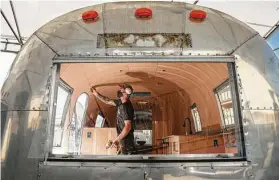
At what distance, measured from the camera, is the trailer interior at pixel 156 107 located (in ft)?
11.7

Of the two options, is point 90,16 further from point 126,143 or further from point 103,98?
point 103,98

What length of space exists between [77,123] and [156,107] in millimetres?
2847

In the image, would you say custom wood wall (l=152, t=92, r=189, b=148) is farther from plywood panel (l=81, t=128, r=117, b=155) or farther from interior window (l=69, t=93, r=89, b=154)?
interior window (l=69, t=93, r=89, b=154)

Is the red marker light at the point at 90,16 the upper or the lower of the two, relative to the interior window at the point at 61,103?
upper

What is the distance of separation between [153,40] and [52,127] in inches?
48.1

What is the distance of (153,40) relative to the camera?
259cm

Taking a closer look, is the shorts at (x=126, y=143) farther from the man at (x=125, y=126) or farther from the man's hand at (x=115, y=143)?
the man's hand at (x=115, y=143)

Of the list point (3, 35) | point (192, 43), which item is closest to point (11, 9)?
point (3, 35)

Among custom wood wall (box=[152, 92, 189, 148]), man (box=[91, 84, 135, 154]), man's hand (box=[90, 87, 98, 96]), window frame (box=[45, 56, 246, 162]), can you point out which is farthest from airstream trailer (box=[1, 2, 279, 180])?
custom wood wall (box=[152, 92, 189, 148])

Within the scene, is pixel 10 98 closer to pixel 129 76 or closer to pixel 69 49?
pixel 69 49

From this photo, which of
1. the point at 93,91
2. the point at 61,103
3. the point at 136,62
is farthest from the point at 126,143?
the point at 136,62

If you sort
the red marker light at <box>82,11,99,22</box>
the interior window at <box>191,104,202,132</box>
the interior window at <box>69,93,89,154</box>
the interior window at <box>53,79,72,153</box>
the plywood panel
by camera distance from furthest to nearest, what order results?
1. the interior window at <box>191,104,202,132</box>
2. the plywood panel
3. the interior window at <box>69,93,89,154</box>
4. the interior window at <box>53,79,72,153</box>
5. the red marker light at <box>82,11,99,22</box>

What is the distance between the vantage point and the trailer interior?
357 cm

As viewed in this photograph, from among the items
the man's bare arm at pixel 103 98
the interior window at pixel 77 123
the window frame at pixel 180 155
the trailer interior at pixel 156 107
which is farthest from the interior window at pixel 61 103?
the man's bare arm at pixel 103 98
